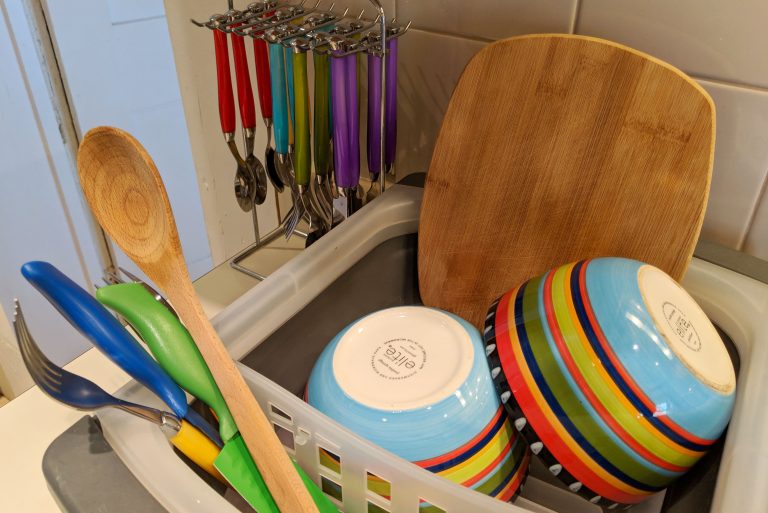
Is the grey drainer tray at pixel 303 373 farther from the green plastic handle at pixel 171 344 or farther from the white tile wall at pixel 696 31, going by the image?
the white tile wall at pixel 696 31

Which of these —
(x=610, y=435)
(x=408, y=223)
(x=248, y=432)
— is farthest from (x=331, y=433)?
(x=408, y=223)

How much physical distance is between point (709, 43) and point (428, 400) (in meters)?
0.36

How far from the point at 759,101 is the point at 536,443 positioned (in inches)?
12.9

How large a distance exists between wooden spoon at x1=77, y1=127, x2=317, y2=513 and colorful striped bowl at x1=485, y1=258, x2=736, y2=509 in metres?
0.17

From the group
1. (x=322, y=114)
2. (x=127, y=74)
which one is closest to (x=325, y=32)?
(x=322, y=114)

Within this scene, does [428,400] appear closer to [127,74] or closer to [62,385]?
[62,385]

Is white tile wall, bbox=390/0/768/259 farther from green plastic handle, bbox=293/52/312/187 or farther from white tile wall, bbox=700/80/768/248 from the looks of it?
green plastic handle, bbox=293/52/312/187

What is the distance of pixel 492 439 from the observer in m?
0.39

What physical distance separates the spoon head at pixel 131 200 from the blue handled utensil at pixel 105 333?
61 millimetres

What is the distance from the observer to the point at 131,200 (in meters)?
0.41

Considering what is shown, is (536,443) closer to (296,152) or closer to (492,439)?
(492,439)

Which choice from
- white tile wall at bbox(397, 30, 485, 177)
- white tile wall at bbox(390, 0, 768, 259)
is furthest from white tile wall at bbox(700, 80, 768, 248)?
white tile wall at bbox(397, 30, 485, 177)

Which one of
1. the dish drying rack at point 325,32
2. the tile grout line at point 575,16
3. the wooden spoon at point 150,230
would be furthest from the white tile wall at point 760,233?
the wooden spoon at point 150,230

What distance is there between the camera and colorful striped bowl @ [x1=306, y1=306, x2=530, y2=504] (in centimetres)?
37
